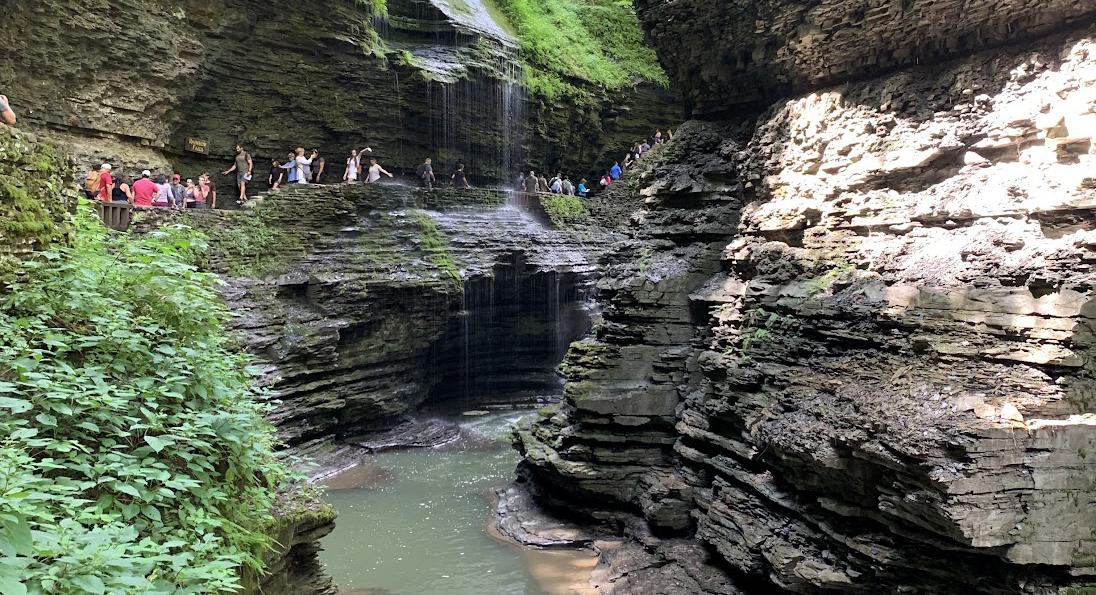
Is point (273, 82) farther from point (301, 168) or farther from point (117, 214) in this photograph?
point (117, 214)

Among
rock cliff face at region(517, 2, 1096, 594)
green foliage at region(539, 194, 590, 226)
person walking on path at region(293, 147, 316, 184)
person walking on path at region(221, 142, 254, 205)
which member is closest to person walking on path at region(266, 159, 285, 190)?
person walking on path at region(293, 147, 316, 184)

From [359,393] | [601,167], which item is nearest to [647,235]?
[359,393]

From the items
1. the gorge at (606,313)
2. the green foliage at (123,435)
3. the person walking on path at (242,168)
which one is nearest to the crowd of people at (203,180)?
the person walking on path at (242,168)

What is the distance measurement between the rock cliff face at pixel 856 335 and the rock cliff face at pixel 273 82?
10.6m

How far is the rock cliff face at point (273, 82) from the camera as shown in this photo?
15492mm

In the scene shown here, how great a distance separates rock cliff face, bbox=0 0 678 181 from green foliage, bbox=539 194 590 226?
3.19m

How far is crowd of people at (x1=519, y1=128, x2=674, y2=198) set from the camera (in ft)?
77.1

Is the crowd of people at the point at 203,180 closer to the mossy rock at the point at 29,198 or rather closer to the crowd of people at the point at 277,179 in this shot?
the crowd of people at the point at 277,179

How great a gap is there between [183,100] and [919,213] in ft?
57.9

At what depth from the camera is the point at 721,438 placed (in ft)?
30.9

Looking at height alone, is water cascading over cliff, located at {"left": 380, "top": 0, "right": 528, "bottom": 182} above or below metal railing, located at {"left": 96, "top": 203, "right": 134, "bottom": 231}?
above

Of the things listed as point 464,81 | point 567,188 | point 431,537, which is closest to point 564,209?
point 567,188

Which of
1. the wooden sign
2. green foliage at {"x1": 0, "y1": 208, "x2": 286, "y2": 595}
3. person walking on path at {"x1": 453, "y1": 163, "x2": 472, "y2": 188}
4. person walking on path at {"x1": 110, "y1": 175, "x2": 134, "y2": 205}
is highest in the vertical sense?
the wooden sign

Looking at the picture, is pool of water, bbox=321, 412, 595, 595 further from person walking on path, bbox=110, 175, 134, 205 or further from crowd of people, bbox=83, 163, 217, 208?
person walking on path, bbox=110, 175, 134, 205
